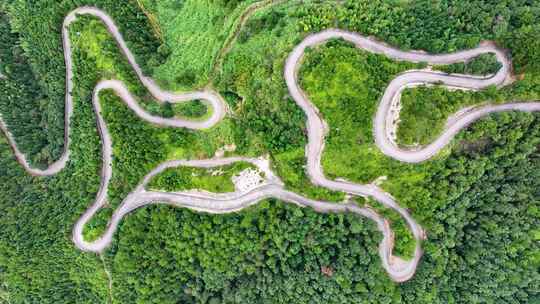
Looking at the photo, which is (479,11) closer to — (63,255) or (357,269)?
(357,269)

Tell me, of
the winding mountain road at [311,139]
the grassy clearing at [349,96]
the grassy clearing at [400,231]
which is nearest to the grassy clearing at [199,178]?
the winding mountain road at [311,139]

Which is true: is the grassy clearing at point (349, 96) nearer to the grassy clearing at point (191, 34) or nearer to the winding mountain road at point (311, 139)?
the winding mountain road at point (311, 139)

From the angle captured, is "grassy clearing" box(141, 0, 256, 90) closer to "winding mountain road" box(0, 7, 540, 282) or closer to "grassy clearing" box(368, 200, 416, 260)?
"winding mountain road" box(0, 7, 540, 282)

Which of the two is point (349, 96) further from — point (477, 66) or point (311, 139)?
point (477, 66)

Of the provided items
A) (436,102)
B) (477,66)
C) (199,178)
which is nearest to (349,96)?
(436,102)

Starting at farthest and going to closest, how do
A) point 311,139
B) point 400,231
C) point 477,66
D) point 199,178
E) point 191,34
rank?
1. point 191,34
2. point 199,178
3. point 400,231
4. point 311,139
5. point 477,66

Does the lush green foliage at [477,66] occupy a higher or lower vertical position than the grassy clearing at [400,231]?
higher

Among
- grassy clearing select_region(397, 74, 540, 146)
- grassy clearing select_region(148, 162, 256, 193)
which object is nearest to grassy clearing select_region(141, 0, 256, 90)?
grassy clearing select_region(148, 162, 256, 193)

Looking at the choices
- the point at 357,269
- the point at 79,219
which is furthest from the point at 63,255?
the point at 357,269
